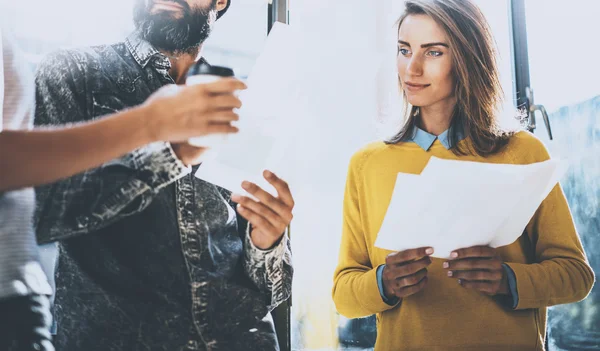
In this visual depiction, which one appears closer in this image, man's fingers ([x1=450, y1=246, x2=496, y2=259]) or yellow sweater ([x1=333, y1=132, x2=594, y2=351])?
man's fingers ([x1=450, y1=246, x2=496, y2=259])

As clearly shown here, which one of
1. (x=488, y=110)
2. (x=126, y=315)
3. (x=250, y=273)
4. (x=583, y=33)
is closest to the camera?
(x=126, y=315)

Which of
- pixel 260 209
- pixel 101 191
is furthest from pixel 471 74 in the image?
pixel 101 191

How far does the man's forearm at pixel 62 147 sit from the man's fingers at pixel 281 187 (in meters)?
0.25

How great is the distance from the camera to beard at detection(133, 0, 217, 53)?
104cm

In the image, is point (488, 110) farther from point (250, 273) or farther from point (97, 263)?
point (97, 263)

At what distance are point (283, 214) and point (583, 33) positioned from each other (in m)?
1.87

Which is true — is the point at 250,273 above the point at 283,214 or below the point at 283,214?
below

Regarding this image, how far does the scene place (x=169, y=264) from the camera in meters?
0.89

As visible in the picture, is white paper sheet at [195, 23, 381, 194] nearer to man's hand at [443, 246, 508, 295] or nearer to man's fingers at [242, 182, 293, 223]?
man's fingers at [242, 182, 293, 223]

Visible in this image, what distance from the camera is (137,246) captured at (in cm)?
89

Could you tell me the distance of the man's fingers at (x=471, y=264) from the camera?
1071 mm

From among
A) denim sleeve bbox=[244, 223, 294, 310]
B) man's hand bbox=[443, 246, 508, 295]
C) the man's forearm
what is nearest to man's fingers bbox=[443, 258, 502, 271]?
man's hand bbox=[443, 246, 508, 295]

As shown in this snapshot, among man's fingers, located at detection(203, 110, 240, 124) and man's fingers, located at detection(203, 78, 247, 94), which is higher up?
man's fingers, located at detection(203, 78, 247, 94)

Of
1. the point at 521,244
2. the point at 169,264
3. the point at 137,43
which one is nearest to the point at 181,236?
the point at 169,264
